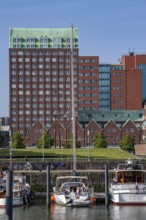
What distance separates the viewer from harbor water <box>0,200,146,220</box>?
58312mm

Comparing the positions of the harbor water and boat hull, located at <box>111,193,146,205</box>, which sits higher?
boat hull, located at <box>111,193,146,205</box>

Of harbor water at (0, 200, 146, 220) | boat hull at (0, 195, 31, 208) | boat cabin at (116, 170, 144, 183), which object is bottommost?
harbor water at (0, 200, 146, 220)

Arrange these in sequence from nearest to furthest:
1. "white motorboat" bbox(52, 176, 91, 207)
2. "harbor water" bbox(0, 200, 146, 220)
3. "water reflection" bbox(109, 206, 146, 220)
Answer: "water reflection" bbox(109, 206, 146, 220), "harbor water" bbox(0, 200, 146, 220), "white motorboat" bbox(52, 176, 91, 207)

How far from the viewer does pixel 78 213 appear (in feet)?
199

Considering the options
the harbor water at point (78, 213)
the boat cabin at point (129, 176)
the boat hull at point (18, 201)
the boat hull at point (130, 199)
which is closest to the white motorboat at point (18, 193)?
the boat hull at point (18, 201)

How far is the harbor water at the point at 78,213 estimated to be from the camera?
191 ft

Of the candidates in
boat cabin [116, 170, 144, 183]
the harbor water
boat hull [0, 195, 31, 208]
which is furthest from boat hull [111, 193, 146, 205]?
boat hull [0, 195, 31, 208]

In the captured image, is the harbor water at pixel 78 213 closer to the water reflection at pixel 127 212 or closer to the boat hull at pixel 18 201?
the water reflection at pixel 127 212

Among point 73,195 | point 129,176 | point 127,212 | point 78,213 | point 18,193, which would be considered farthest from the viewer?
point 129,176

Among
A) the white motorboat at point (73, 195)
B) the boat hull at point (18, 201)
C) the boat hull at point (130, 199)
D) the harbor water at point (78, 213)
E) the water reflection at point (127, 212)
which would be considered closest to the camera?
the water reflection at point (127, 212)

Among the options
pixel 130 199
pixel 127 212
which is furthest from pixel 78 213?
pixel 130 199

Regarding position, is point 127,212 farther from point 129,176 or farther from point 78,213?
point 129,176

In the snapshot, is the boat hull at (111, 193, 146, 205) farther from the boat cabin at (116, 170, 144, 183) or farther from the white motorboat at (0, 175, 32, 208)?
the white motorboat at (0, 175, 32, 208)

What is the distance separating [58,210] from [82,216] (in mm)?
4187
